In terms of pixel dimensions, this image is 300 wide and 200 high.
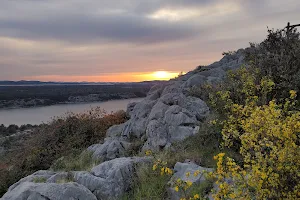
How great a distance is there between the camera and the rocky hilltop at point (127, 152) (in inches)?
251

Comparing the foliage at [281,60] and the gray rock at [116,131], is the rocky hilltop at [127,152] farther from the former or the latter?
the foliage at [281,60]

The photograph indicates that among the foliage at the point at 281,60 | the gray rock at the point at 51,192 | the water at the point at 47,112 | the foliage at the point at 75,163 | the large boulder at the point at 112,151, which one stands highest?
the foliage at the point at 281,60

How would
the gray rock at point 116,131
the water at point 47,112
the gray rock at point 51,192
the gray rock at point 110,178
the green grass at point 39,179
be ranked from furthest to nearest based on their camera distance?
the water at point 47,112, the gray rock at point 116,131, the green grass at point 39,179, the gray rock at point 110,178, the gray rock at point 51,192

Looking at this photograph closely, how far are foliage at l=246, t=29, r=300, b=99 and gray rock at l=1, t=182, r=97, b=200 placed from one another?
580cm

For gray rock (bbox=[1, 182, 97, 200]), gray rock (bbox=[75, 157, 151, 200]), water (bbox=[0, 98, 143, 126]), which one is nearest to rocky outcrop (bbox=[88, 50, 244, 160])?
gray rock (bbox=[75, 157, 151, 200])

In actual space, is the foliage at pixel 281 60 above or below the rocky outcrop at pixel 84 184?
above

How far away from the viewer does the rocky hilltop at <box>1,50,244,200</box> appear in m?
6.38

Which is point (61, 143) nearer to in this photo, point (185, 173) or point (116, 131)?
point (116, 131)

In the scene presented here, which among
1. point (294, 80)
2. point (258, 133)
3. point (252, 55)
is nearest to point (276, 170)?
point (258, 133)

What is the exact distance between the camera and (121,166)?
764 centimetres

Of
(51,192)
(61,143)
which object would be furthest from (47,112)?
(51,192)

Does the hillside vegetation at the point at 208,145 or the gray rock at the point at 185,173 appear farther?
the gray rock at the point at 185,173

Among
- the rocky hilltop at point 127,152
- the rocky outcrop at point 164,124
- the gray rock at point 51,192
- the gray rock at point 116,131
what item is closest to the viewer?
the gray rock at point 51,192

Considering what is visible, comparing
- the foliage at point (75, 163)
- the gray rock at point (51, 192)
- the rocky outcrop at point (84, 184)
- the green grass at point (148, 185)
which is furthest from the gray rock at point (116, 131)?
the gray rock at point (51, 192)
